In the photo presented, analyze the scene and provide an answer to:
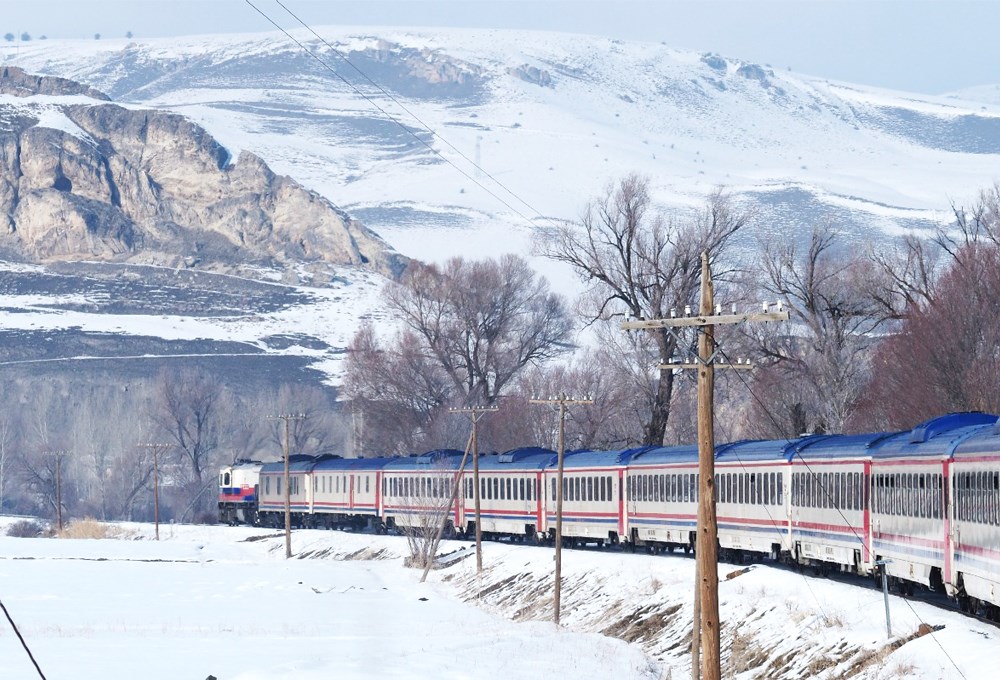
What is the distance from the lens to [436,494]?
83.5 metres

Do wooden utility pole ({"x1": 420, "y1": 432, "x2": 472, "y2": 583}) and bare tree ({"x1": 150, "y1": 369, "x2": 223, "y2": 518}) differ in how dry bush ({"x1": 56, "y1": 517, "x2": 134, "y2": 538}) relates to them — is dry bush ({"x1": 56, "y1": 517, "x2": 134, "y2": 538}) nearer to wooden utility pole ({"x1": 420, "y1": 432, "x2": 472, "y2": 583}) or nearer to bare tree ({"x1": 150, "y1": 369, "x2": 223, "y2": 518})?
bare tree ({"x1": 150, "y1": 369, "x2": 223, "y2": 518})

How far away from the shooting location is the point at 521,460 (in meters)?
75.4

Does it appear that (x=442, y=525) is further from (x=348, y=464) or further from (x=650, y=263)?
(x=348, y=464)

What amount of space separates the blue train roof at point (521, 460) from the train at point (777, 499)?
88mm

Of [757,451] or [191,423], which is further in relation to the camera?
[191,423]

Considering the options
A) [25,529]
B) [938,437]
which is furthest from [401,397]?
[938,437]

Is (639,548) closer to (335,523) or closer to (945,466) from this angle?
(945,466)

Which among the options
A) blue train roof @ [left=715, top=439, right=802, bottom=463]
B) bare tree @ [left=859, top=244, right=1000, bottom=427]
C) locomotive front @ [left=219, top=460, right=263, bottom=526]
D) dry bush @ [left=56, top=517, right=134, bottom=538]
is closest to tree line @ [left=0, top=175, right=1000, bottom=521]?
bare tree @ [left=859, top=244, right=1000, bottom=427]

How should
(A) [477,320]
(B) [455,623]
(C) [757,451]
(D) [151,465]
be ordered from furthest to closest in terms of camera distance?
(D) [151,465], (A) [477,320], (B) [455,623], (C) [757,451]

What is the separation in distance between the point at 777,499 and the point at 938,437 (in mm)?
12800

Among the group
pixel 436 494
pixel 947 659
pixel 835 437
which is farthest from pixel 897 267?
pixel 947 659

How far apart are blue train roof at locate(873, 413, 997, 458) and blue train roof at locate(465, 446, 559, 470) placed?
3137 centimetres

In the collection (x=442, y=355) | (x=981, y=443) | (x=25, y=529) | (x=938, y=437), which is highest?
(x=442, y=355)

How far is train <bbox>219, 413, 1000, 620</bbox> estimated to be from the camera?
108 feet
